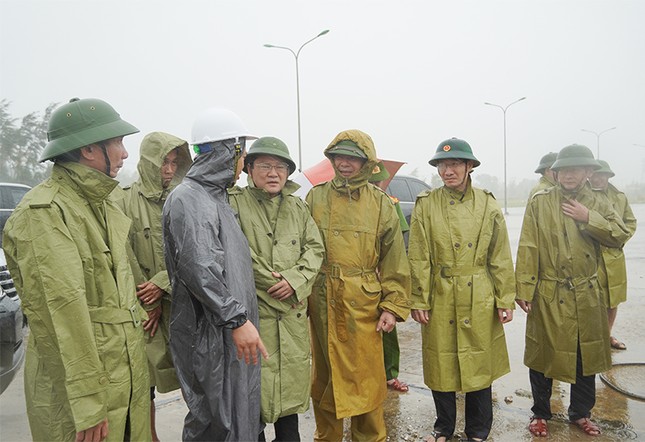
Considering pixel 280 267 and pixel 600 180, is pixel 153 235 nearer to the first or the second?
pixel 280 267

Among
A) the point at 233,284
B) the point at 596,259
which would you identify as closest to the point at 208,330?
the point at 233,284

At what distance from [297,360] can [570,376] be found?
202 centimetres

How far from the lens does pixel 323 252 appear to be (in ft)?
9.73

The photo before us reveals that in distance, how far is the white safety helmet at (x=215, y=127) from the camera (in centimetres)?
237

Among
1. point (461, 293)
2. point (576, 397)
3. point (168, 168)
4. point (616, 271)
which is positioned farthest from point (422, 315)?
point (616, 271)

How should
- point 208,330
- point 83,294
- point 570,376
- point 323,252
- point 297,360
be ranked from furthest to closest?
point 570,376 → point 323,252 → point 297,360 → point 208,330 → point 83,294

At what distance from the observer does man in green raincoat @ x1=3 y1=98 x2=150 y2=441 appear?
1785 mm

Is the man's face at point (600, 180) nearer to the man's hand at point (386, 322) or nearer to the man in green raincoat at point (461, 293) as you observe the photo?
the man in green raincoat at point (461, 293)

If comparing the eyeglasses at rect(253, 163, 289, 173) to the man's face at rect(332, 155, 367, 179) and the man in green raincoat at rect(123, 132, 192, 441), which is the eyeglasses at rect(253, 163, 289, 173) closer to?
the man's face at rect(332, 155, 367, 179)

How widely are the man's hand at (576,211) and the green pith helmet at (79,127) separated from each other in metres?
2.95

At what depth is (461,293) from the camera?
3205 millimetres

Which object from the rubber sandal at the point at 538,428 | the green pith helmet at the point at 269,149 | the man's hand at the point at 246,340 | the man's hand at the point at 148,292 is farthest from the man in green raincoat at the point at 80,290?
the rubber sandal at the point at 538,428

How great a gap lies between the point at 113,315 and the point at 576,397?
3.19 m

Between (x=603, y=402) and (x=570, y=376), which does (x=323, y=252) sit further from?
(x=603, y=402)
